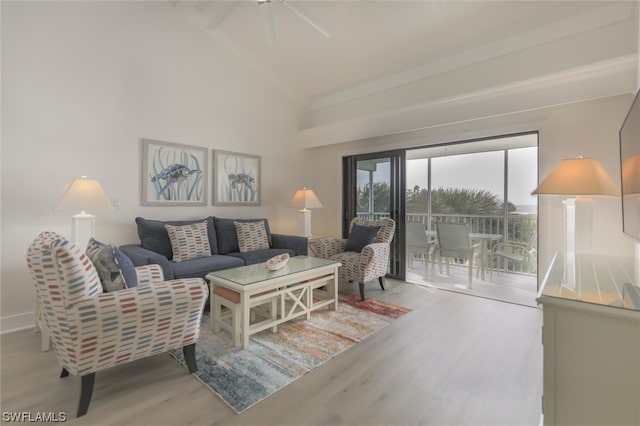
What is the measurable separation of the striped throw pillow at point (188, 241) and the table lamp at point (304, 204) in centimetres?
143

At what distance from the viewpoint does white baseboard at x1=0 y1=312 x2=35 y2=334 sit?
2.65 meters

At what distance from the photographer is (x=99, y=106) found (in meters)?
3.14

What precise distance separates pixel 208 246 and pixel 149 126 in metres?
1.56

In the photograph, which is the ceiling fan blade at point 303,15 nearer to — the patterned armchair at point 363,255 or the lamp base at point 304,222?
the patterned armchair at point 363,255

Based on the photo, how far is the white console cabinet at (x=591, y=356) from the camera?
3.18 ft

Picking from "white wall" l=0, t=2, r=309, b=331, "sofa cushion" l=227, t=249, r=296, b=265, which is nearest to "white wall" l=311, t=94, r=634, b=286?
"sofa cushion" l=227, t=249, r=296, b=265

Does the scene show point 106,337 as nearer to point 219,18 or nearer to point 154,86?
point 154,86

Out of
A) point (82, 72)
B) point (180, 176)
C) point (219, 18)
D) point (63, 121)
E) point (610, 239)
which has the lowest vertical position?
point (610, 239)

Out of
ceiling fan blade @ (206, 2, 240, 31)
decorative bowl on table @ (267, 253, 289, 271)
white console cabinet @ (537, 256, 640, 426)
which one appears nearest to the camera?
white console cabinet @ (537, 256, 640, 426)

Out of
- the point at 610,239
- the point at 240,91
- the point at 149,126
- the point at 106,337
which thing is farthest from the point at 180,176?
the point at 610,239

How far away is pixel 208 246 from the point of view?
3.58m

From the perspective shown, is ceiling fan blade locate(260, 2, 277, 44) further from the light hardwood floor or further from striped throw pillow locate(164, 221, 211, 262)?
the light hardwood floor

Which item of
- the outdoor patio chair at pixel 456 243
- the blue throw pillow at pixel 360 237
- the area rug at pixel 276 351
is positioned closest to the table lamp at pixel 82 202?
the area rug at pixel 276 351

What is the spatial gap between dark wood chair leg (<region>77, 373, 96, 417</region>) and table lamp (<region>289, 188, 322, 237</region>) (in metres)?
3.17
